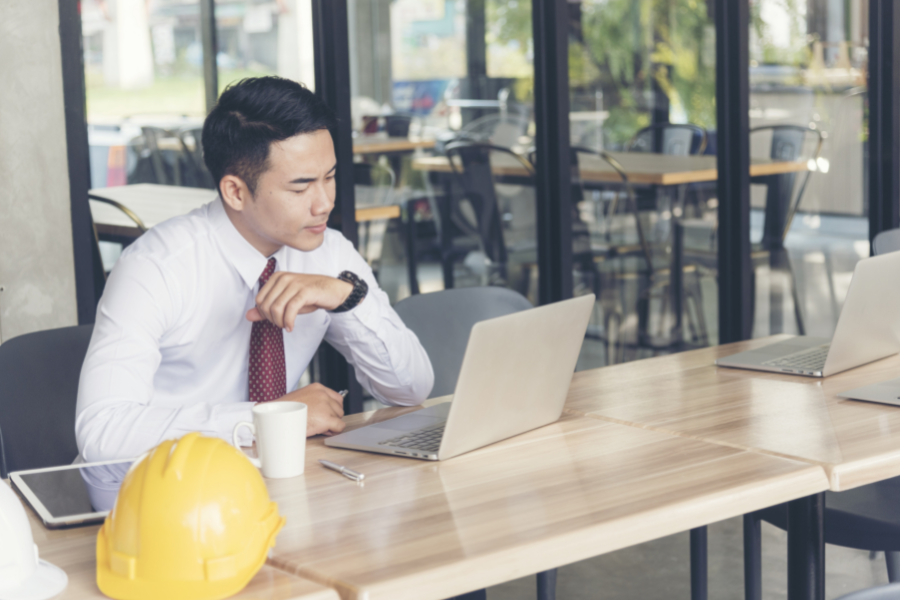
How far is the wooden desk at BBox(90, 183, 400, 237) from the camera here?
8.89 feet

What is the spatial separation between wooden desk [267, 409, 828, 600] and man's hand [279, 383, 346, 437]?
2.2 inches

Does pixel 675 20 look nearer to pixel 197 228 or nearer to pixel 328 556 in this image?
pixel 197 228

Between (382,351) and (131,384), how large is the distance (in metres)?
0.53

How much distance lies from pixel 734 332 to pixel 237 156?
2.42 metres

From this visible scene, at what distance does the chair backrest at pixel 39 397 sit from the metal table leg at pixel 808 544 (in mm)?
1303

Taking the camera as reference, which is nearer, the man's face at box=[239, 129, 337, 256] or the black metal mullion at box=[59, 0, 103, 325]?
the man's face at box=[239, 129, 337, 256]

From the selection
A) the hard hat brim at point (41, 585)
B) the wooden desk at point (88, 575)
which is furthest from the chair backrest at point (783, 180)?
the hard hat brim at point (41, 585)

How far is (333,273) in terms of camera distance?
207 centimetres

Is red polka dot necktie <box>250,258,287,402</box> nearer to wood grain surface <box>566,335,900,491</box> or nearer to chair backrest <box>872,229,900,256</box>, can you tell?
wood grain surface <box>566,335,900,491</box>

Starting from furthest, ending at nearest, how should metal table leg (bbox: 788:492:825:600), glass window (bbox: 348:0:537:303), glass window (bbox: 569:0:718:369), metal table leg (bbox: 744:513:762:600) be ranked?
1. glass window (bbox: 569:0:718:369)
2. glass window (bbox: 348:0:537:303)
3. metal table leg (bbox: 744:513:762:600)
4. metal table leg (bbox: 788:492:825:600)

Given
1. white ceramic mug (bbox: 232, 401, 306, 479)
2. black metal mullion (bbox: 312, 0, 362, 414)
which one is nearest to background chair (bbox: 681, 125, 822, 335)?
black metal mullion (bbox: 312, 0, 362, 414)

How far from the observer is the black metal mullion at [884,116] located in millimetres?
3980

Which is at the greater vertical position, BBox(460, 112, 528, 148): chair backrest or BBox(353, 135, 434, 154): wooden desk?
BBox(460, 112, 528, 148): chair backrest

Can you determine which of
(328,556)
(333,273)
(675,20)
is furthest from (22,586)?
(675,20)
